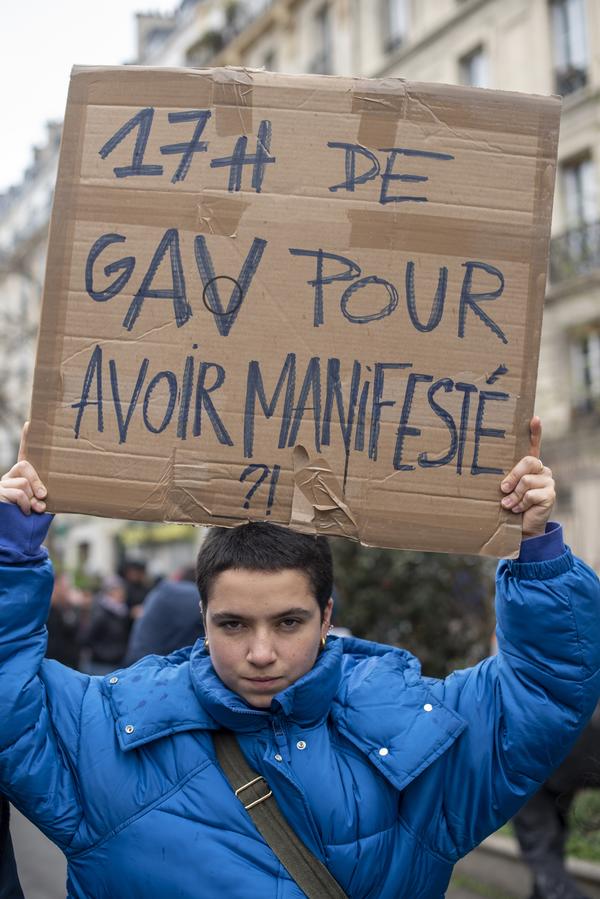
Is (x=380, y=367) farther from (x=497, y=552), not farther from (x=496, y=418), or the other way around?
(x=497, y=552)

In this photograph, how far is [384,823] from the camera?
2.32 m

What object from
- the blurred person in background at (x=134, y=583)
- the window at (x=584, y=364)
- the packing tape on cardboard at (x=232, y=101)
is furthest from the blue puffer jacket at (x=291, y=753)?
the window at (x=584, y=364)

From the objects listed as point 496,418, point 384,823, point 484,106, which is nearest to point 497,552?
point 496,418

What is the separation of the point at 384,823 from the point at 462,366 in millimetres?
992

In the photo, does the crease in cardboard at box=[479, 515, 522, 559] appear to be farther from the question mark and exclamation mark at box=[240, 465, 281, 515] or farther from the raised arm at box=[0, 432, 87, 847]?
the raised arm at box=[0, 432, 87, 847]

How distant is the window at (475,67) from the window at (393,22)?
246 cm

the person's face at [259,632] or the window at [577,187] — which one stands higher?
the window at [577,187]

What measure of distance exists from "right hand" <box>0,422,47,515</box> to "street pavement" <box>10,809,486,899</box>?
4071 millimetres

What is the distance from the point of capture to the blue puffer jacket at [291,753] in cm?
227

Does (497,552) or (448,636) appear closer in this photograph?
(497,552)

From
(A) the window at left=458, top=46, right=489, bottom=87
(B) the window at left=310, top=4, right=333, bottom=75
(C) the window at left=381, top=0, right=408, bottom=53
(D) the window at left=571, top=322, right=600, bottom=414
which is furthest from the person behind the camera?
(B) the window at left=310, top=4, right=333, bottom=75

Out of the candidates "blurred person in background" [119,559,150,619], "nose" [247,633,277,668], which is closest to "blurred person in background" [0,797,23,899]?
"nose" [247,633,277,668]

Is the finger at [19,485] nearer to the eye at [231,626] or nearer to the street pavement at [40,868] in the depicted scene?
the eye at [231,626]

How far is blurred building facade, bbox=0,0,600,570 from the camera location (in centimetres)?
1742
